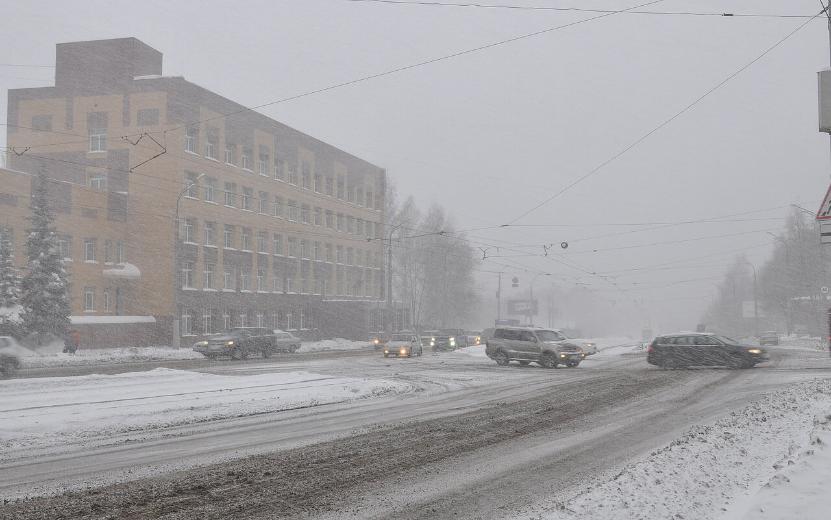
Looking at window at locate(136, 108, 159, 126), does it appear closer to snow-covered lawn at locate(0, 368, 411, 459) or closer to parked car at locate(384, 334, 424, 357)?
parked car at locate(384, 334, 424, 357)

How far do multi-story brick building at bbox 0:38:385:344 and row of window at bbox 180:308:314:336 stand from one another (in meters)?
0.11

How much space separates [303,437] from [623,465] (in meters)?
4.93

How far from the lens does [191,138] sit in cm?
5359

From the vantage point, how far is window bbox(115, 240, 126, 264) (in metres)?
51.8

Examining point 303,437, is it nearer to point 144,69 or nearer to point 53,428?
point 53,428

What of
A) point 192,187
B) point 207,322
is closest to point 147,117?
point 192,187

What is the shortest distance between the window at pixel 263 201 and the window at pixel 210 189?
5.77 metres

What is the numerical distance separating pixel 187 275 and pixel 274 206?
511 inches

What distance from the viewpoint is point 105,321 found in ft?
148

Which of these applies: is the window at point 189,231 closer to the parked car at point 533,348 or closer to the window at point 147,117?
the window at point 147,117

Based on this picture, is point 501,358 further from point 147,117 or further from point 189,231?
point 147,117

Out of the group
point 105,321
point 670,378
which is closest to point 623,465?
point 670,378

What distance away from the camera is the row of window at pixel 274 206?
54844 millimetres

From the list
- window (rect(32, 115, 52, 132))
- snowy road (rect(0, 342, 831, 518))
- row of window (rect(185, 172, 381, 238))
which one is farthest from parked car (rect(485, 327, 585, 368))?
window (rect(32, 115, 52, 132))
